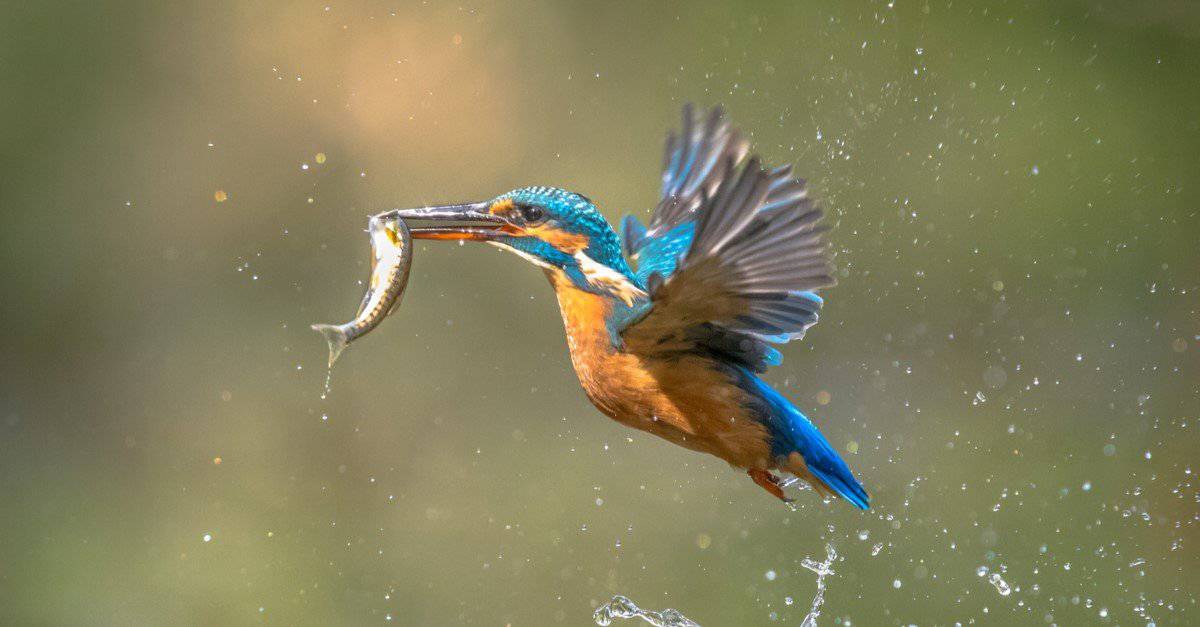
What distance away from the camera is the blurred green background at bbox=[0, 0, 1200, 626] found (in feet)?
11.5

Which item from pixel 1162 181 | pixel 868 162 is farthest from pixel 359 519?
pixel 1162 181

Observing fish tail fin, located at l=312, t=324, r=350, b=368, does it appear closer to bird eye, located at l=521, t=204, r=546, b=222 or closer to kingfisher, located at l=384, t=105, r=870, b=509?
kingfisher, located at l=384, t=105, r=870, b=509

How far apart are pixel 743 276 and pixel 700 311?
78mm

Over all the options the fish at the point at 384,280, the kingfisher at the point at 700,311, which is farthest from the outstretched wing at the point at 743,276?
the fish at the point at 384,280

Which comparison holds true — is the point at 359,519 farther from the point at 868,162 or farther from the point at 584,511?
the point at 868,162

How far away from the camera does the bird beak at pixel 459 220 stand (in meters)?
1.69

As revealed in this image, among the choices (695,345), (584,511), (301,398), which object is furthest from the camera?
(301,398)

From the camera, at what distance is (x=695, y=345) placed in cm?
170

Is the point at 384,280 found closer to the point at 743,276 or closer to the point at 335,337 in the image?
the point at 335,337

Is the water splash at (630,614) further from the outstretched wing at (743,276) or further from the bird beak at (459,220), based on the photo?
the bird beak at (459,220)

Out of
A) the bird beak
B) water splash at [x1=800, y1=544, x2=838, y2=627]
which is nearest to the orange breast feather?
the bird beak

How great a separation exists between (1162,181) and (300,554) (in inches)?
106

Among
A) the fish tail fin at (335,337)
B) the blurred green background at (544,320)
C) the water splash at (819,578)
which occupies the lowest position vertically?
the fish tail fin at (335,337)

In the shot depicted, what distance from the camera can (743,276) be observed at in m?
1.59
